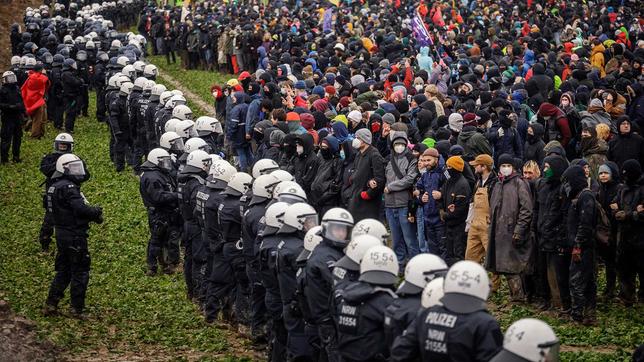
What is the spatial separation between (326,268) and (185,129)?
9984mm

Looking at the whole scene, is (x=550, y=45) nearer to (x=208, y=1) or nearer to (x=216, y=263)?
(x=216, y=263)

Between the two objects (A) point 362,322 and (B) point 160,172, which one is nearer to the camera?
(A) point 362,322

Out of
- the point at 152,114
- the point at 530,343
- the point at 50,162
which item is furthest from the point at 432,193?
the point at 152,114

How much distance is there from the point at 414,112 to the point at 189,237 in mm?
5704

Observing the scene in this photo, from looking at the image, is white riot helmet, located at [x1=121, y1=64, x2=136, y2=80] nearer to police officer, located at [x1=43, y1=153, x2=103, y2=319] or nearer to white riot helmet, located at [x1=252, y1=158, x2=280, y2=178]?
police officer, located at [x1=43, y1=153, x2=103, y2=319]

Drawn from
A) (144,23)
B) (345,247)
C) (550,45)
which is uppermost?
(144,23)

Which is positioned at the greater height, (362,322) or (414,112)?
(414,112)

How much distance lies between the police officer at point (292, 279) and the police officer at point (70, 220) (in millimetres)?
4550

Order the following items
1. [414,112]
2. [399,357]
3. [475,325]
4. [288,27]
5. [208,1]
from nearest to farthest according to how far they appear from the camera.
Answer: [475,325] < [399,357] < [414,112] < [288,27] < [208,1]

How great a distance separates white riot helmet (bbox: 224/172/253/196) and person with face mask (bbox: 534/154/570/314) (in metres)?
4.14

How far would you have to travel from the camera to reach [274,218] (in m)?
13.9

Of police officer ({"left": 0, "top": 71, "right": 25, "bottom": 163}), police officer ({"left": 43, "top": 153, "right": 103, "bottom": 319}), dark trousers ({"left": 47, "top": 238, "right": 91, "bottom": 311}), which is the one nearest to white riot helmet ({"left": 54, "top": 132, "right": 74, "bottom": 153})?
police officer ({"left": 43, "top": 153, "right": 103, "bottom": 319})

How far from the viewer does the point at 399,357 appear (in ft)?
32.8

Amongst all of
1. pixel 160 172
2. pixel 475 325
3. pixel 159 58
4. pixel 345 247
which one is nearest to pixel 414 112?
pixel 160 172
